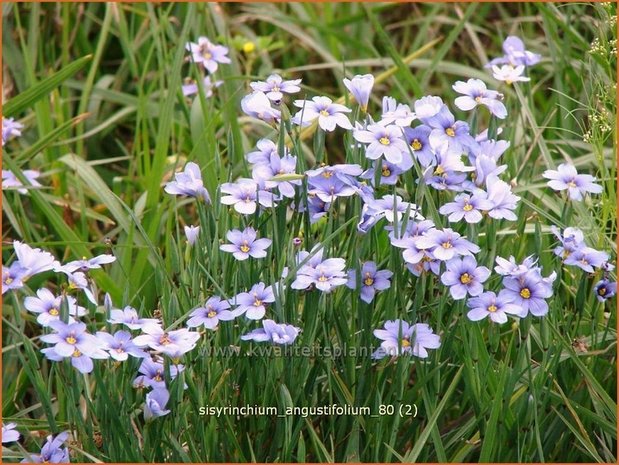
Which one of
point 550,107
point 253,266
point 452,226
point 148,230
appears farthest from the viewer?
point 550,107

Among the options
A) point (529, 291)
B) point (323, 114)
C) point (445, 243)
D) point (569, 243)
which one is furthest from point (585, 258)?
point (323, 114)

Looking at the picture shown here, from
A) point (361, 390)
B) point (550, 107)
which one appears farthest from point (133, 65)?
point (361, 390)

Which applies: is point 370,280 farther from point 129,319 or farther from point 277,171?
point 129,319

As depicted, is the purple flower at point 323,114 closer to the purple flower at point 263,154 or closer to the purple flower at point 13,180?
the purple flower at point 263,154

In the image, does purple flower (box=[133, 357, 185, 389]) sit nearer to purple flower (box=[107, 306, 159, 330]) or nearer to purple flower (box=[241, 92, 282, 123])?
purple flower (box=[107, 306, 159, 330])

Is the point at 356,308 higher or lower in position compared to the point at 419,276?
lower

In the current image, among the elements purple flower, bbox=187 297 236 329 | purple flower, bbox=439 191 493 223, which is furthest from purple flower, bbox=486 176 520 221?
purple flower, bbox=187 297 236 329

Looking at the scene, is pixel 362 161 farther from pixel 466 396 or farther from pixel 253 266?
pixel 466 396
